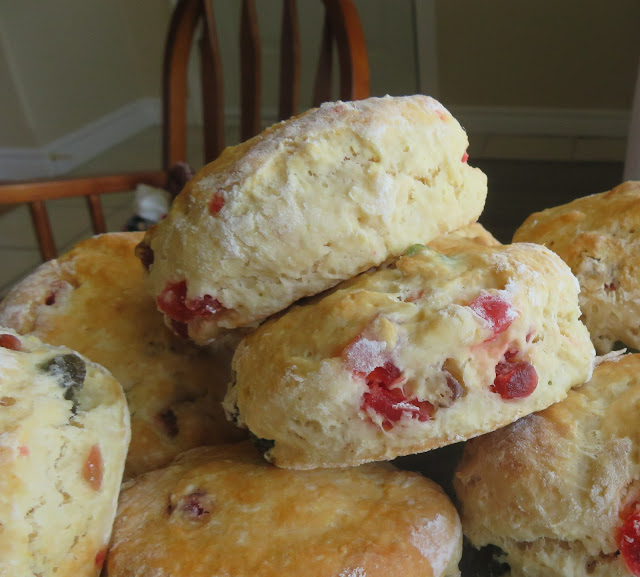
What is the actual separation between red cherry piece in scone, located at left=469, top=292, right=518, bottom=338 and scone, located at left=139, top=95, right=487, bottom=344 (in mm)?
135

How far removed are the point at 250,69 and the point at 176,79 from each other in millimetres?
272

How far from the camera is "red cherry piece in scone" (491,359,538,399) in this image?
25.0 inches

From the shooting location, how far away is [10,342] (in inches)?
29.6

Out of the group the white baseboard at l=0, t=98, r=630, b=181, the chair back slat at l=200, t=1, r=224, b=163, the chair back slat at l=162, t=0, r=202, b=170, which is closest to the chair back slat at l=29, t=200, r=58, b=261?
the chair back slat at l=162, t=0, r=202, b=170

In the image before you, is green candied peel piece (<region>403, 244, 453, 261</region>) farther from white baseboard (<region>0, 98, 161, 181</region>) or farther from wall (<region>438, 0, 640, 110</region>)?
white baseboard (<region>0, 98, 161, 181</region>)

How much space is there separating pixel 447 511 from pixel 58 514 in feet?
1.42

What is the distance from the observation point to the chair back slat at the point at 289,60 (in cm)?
207

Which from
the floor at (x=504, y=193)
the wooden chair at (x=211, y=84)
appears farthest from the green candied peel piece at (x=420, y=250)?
the floor at (x=504, y=193)

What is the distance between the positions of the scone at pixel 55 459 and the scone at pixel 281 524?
0.06 metres

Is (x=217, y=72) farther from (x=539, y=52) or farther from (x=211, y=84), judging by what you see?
(x=539, y=52)

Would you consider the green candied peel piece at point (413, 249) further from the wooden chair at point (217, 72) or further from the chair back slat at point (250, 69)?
the chair back slat at point (250, 69)

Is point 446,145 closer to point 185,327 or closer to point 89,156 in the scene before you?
point 185,327

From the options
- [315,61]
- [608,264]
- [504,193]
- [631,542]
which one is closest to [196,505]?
[631,542]

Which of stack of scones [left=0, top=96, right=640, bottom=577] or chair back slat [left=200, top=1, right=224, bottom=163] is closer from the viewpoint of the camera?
stack of scones [left=0, top=96, right=640, bottom=577]
